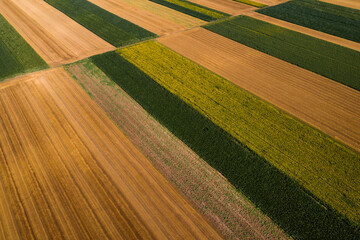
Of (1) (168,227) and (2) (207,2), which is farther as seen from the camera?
(2) (207,2)

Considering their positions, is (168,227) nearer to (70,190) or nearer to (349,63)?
(70,190)

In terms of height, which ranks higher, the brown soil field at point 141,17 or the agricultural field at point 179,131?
the brown soil field at point 141,17

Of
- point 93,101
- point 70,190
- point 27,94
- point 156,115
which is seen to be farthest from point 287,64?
point 27,94

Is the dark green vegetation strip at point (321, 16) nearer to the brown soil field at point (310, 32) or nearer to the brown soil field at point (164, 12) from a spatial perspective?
the brown soil field at point (310, 32)

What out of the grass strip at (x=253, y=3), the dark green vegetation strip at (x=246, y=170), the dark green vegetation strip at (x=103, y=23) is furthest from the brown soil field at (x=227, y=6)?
the dark green vegetation strip at (x=246, y=170)

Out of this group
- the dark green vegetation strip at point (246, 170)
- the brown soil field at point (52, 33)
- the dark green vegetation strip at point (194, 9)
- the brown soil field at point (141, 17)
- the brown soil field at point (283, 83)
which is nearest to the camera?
the dark green vegetation strip at point (246, 170)

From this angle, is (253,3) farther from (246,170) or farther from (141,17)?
(246,170)

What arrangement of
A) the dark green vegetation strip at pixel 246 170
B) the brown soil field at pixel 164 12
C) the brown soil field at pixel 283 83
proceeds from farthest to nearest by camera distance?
the brown soil field at pixel 164 12 < the brown soil field at pixel 283 83 < the dark green vegetation strip at pixel 246 170
